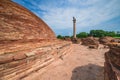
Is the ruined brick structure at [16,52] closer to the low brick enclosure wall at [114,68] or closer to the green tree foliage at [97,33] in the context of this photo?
the low brick enclosure wall at [114,68]

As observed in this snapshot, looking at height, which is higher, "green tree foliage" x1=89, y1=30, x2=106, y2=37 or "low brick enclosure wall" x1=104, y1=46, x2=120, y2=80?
"green tree foliage" x1=89, y1=30, x2=106, y2=37

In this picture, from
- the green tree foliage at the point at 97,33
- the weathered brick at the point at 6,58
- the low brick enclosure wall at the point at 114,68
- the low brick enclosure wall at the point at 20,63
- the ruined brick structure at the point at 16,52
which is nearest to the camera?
the low brick enclosure wall at the point at 114,68

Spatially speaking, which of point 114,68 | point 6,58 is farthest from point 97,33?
point 6,58

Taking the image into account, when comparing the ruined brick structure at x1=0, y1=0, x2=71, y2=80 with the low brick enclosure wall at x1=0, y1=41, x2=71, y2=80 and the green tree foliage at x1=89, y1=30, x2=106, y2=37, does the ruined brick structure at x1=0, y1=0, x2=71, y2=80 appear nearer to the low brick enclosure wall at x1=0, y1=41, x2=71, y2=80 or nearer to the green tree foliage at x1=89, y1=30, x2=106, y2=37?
the low brick enclosure wall at x1=0, y1=41, x2=71, y2=80

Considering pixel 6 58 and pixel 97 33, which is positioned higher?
pixel 97 33

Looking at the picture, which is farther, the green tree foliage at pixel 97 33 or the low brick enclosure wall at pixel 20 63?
the green tree foliage at pixel 97 33

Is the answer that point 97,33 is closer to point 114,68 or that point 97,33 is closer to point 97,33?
point 97,33

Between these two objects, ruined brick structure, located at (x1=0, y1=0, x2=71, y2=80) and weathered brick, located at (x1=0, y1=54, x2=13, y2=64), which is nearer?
weathered brick, located at (x1=0, y1=54, x2=13, y2=64)

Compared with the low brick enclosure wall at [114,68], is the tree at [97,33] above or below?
above

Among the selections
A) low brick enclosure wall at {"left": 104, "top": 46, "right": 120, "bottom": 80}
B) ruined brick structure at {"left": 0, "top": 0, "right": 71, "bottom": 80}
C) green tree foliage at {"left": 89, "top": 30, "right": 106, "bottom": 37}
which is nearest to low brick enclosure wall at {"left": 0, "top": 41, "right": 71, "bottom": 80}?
ruined brick structure at {"left": 0, "top": 0, "right": 71, "bottom": 80}

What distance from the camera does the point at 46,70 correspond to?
4.91 metres

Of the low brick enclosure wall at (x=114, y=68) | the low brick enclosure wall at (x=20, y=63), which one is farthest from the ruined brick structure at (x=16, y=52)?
the low brick enclosure wall at (x=114, y=68)

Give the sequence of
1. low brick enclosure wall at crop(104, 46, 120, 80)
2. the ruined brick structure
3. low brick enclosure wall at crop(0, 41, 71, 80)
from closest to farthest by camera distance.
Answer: low brick enclosure wall at crop(104, 46, 120, 80)
low brick enclosure wall at crop(0, 41, 71, 80)
the ruined brick structure

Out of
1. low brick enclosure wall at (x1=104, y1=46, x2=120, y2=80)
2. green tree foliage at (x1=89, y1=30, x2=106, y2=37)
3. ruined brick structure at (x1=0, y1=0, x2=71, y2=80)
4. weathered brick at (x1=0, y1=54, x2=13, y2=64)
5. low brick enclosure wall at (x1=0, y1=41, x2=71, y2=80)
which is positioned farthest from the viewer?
green tree foliage at (x1=89, y1=30, x2=106, y2=37)
